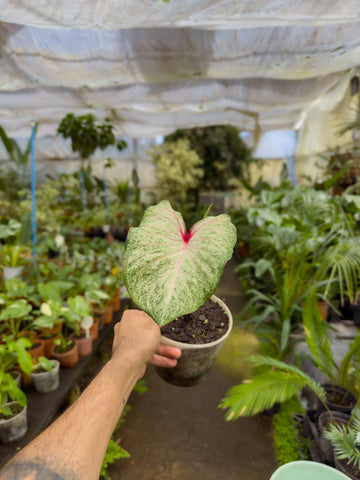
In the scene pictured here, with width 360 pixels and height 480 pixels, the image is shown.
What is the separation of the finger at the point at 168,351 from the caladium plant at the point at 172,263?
16 cm

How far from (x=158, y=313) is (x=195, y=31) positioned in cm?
182

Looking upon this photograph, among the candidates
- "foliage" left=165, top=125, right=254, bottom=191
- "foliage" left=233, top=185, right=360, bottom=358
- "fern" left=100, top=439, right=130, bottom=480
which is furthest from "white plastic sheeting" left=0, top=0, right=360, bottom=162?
"foliage" left=165, top=125, right=254, bottom=191

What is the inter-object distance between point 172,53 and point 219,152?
4.25 m

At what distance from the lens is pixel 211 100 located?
3143mm

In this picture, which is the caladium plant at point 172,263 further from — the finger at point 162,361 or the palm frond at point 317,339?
the palm frond at point 317,339

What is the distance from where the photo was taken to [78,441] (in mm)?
476

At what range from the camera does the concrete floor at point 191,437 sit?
1262 millimetres

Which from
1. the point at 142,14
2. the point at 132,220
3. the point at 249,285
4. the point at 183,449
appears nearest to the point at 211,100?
the point at 249,285

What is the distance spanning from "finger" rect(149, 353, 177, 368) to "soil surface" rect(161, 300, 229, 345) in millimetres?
53

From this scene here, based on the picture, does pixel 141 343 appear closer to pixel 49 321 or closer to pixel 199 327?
pixel 199 327

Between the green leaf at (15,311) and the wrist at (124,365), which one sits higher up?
the wrist at (124,365)

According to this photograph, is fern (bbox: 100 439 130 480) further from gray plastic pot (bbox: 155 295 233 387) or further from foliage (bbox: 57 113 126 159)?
foliage (bbox: 57 113 126 159)

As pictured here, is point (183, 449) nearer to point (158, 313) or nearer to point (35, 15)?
point (158, 313)

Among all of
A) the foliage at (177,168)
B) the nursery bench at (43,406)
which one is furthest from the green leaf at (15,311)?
the foliage at (177,168)
